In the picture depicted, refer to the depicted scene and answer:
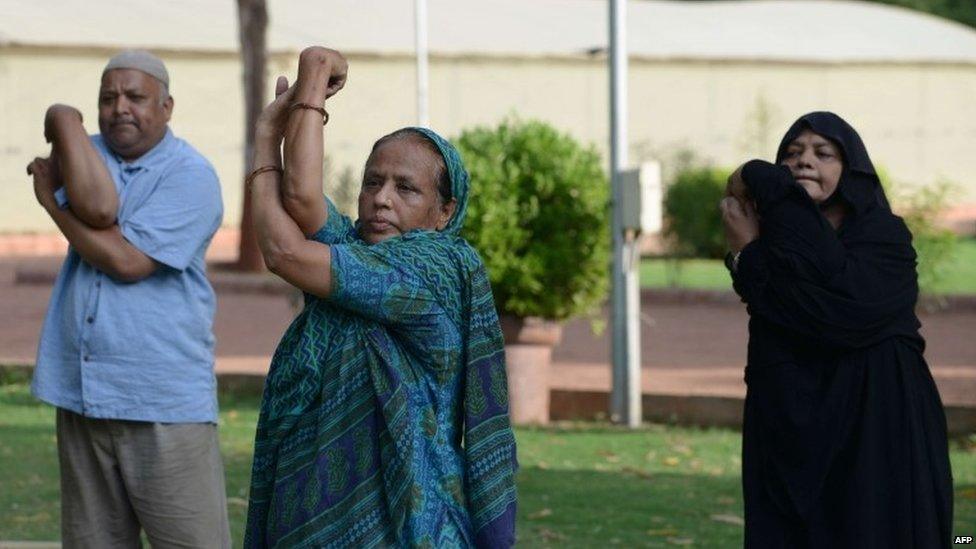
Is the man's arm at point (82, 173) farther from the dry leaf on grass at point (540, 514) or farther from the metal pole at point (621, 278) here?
the metal pole at point (621, 278)

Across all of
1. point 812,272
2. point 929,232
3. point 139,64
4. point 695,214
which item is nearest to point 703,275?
point 695,214

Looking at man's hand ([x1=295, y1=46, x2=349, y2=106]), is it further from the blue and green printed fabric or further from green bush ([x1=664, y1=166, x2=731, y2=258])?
green bush ([x1=664, y1=166, x2=731, y2=258])

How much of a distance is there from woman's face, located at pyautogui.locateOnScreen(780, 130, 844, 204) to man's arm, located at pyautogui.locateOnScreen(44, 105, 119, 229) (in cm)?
196

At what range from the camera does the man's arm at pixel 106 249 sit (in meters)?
5.41

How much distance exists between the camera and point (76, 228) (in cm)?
543

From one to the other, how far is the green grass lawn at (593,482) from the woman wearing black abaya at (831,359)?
2.50 meters

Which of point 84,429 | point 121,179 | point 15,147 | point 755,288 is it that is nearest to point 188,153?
point 121,179

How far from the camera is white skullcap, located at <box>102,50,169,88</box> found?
18.4 feet

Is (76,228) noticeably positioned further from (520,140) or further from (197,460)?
(520,140)

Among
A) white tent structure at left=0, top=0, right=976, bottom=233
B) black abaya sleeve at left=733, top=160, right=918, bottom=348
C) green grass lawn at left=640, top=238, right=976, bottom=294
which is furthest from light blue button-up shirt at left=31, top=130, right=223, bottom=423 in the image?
white tent structure at left=0, top=0, right=976, bottom=233

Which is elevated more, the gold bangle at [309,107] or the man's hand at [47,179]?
the gold bangle at [309,107]

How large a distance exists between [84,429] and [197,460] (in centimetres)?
34

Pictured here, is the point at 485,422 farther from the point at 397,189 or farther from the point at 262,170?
the point at 262,170

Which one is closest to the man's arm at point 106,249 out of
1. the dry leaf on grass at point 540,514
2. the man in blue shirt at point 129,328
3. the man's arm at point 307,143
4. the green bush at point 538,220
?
the man in blue shirt at point 129,328
